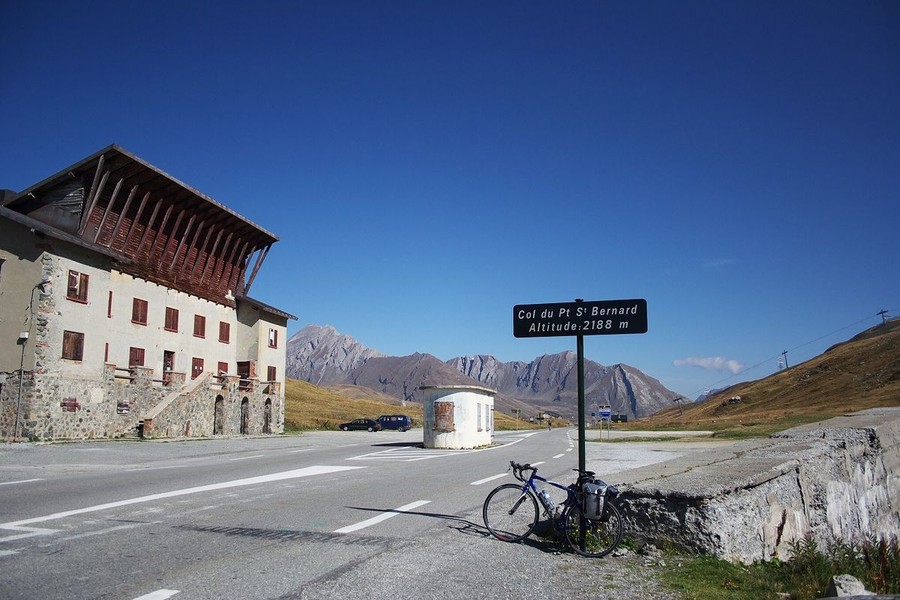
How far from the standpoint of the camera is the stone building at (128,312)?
30188 millimetres

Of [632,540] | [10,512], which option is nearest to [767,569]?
[632,540]

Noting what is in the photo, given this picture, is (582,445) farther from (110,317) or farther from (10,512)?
(110,317)

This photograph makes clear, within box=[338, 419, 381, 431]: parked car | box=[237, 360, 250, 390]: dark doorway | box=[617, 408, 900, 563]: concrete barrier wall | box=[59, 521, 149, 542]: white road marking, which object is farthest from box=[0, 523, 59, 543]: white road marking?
box=[338, 419, 381, 431]: parked car

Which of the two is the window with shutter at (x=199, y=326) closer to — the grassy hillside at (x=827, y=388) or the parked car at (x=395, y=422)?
the parked car at (x=395, y=422)

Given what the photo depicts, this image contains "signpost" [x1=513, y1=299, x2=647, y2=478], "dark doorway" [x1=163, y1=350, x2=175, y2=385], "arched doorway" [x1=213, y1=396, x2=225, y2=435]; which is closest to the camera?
"signpost" [x1=513, y1=299, x2=647, y2=478]

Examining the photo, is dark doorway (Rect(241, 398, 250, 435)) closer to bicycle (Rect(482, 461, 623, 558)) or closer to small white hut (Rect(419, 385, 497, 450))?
small white hut (Rect(419, 385, 497, 450))

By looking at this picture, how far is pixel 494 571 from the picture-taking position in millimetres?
6156

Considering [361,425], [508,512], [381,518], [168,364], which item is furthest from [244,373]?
[508,512]

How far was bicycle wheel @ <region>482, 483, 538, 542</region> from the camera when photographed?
775 cm

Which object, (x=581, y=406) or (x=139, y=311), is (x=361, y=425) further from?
(x=581, y=406)

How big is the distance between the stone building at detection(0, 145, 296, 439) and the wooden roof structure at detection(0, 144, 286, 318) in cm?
8

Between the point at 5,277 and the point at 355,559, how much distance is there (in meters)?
31.4

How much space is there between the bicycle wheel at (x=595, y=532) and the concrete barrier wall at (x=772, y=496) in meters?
0.26

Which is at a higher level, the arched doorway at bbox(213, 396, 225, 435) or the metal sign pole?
the metal sign pole
